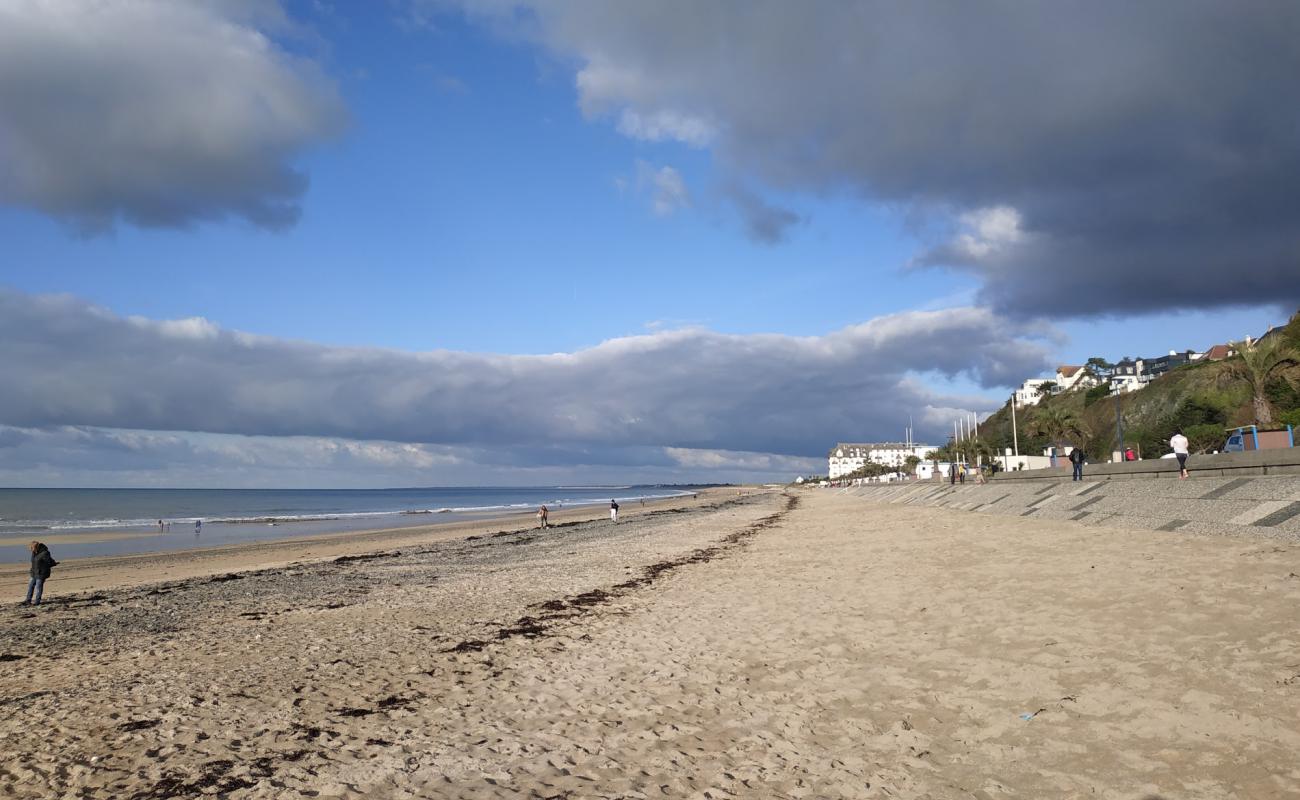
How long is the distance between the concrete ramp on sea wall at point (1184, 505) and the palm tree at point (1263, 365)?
14870mm

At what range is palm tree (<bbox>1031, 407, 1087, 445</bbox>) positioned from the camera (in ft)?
249

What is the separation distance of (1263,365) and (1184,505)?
2563cm

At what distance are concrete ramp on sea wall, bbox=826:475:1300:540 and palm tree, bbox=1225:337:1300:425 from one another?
14870 mm

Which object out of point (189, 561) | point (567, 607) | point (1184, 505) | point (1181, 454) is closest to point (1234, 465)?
point (1181, 454)

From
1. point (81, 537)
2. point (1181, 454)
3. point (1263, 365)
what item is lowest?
point (81, 537)

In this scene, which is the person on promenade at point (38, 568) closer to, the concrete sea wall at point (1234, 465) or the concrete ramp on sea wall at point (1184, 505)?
the concrete ramp on sea wall at point (1184, 505)

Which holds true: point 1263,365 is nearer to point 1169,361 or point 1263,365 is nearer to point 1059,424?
point 1059,424

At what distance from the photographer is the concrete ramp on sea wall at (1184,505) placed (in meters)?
15.5

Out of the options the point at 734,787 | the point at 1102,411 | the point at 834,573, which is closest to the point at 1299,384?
the point at 834,573

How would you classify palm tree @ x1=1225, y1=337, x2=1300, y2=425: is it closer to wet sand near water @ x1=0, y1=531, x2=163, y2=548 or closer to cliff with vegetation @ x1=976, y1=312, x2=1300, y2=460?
cliff with vegetation @ x1=976, y1=312, x2=1300, y2=460

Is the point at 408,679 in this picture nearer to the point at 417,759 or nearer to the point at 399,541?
the point at 417,759

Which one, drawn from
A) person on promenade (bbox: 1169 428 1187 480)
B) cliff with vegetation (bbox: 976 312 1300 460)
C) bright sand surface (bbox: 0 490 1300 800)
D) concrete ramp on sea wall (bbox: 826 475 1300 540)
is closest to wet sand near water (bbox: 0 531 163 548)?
bright sand surface (bbox: 0 490 1300 800)

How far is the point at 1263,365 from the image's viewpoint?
3738 cm

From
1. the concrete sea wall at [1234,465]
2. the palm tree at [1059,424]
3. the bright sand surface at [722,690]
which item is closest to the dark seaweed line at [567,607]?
the bright sand surface at [722,690]
